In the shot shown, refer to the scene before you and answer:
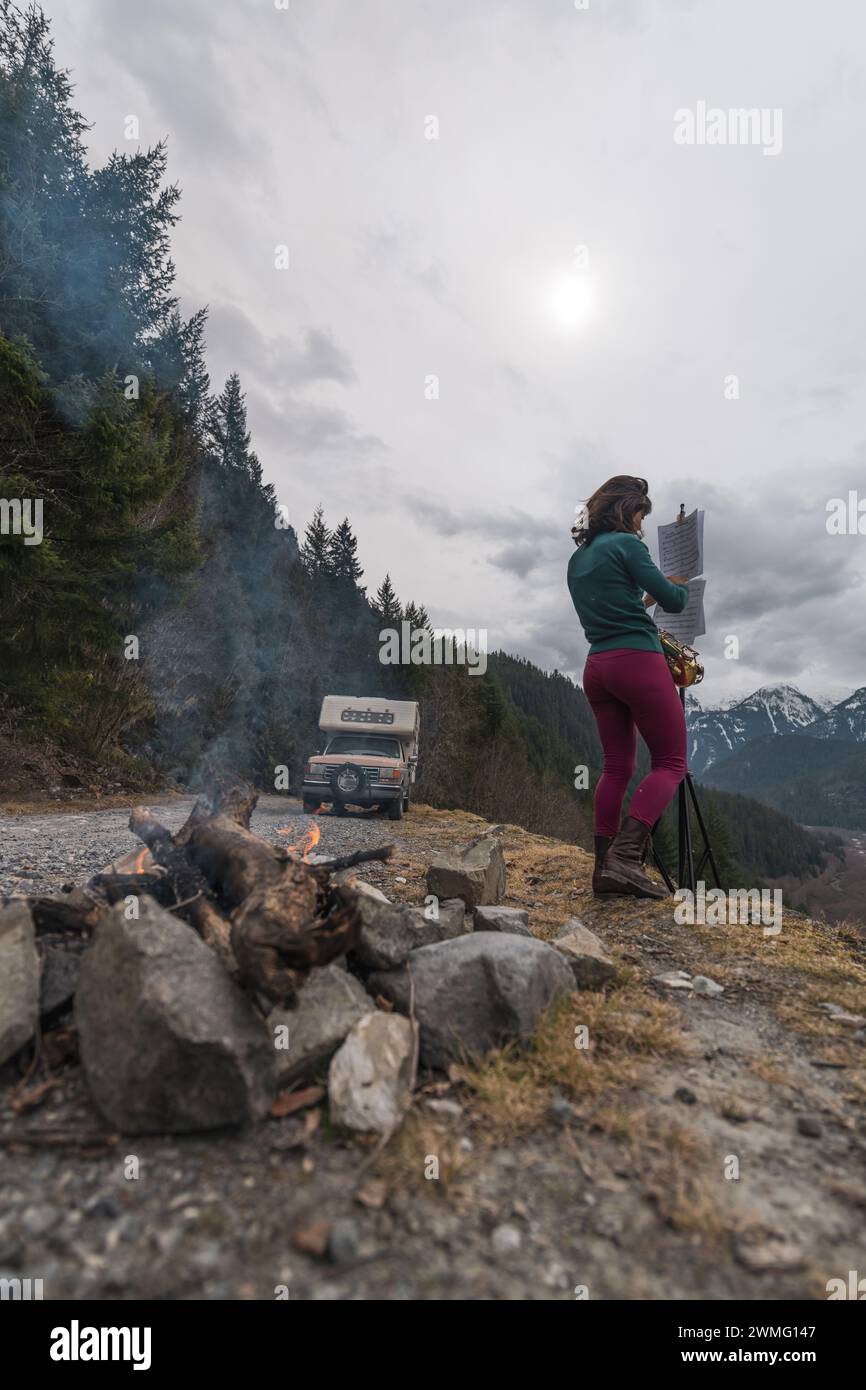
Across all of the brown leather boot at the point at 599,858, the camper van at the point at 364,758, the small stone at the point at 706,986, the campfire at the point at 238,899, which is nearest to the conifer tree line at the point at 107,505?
the camper van at the point at 364,758

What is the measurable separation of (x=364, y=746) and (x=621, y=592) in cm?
1113

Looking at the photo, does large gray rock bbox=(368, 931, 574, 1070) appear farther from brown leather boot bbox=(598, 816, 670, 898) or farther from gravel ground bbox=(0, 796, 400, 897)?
gravel ground bbox=(0, 796, 400, 897)

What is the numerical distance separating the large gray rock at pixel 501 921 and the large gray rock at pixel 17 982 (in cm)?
212

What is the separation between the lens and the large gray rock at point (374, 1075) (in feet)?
5.73

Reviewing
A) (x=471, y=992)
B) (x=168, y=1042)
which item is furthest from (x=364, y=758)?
(x=168, y=1042)

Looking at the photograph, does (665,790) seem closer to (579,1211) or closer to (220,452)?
(579,1211)

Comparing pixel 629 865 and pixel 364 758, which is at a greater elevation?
pixel 364 758

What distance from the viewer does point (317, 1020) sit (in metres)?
2.04

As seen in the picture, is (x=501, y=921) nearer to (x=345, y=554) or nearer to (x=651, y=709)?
(x=651, y=709)

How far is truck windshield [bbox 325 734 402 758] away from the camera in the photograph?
48.2 feet

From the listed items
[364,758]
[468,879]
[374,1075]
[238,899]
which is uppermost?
[364,758]

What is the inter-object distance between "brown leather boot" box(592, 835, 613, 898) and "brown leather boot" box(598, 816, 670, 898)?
16 centimetres

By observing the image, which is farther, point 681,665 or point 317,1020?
point 681,665

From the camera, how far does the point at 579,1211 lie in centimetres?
146
